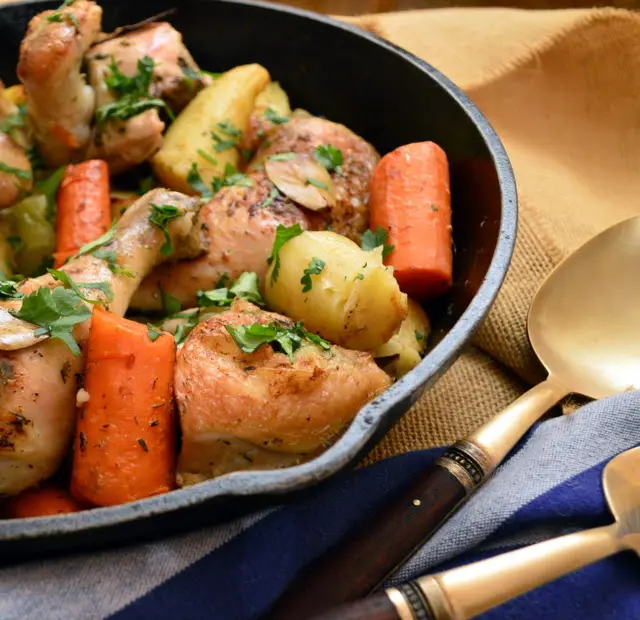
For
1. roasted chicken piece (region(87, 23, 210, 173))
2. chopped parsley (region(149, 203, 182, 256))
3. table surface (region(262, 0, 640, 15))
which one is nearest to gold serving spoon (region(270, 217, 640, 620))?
chopped parsley (region(149, 203, 182, 256))

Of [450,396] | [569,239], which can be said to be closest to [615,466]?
[450,396]

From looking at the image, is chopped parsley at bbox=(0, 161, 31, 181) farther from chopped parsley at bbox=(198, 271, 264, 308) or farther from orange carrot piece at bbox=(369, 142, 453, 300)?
orange carrot piece at bbox=(369, 142, 453, 300)

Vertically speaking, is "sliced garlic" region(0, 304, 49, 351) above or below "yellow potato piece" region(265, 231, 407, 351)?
below

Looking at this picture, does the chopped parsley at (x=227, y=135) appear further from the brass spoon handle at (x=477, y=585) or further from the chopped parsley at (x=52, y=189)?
the brass spoon handle at (x=477, y=585)

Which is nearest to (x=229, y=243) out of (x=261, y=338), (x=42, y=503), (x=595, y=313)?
(x=261, y=338)

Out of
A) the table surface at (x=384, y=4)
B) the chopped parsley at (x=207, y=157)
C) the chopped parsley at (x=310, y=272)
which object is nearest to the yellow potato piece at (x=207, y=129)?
the chopped parsley at (x=207, y=157)

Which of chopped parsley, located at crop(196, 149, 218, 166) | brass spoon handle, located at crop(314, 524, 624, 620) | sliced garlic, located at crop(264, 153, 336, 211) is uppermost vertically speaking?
sliced garlic, located at crop(264, 153, 336, 211)
